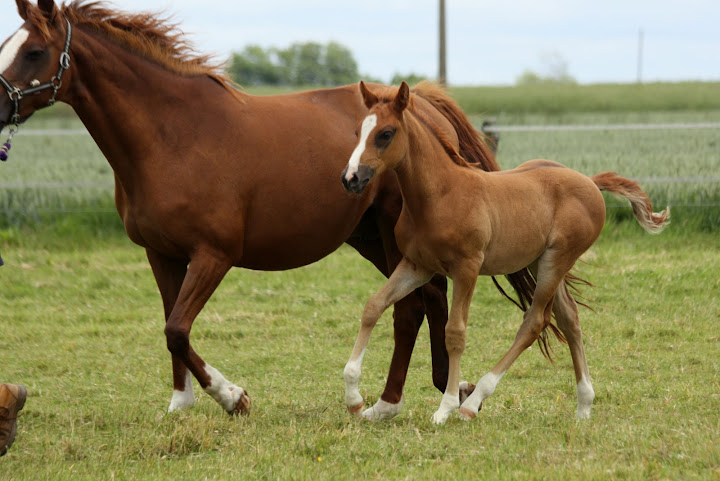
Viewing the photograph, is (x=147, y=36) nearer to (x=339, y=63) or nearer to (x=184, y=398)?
(x=184, y=398)

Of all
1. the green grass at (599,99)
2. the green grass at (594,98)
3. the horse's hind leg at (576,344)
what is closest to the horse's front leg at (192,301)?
the horse's hind leg at (576,344)

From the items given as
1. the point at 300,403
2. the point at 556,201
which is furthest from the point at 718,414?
the point at 300,403

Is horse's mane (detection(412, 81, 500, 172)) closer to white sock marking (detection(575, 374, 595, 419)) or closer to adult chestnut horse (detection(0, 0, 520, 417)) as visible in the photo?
adult chestnut horse (detection(0, 0, 520, 417))

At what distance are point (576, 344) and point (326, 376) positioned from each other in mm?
2059

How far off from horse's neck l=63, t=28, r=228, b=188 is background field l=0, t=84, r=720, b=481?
141 centimetres

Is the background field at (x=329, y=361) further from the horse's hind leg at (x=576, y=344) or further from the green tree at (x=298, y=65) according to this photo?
the green tree at (x=298, y=65)

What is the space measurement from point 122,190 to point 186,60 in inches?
31.4

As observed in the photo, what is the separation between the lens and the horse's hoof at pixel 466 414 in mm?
4438

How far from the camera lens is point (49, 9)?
14.3 feet

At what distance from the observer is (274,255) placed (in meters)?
4.90

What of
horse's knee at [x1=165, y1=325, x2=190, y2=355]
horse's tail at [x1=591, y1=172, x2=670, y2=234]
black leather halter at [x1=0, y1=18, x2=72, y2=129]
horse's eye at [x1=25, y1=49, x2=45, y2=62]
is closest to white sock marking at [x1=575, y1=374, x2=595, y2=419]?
horse's tail at [x1=591, y1=172, x2=670, y2=234]

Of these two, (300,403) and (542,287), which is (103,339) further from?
(542,287)

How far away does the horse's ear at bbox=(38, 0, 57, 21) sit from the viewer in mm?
4348

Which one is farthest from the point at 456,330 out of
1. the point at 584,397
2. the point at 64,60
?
the point at 64,60
